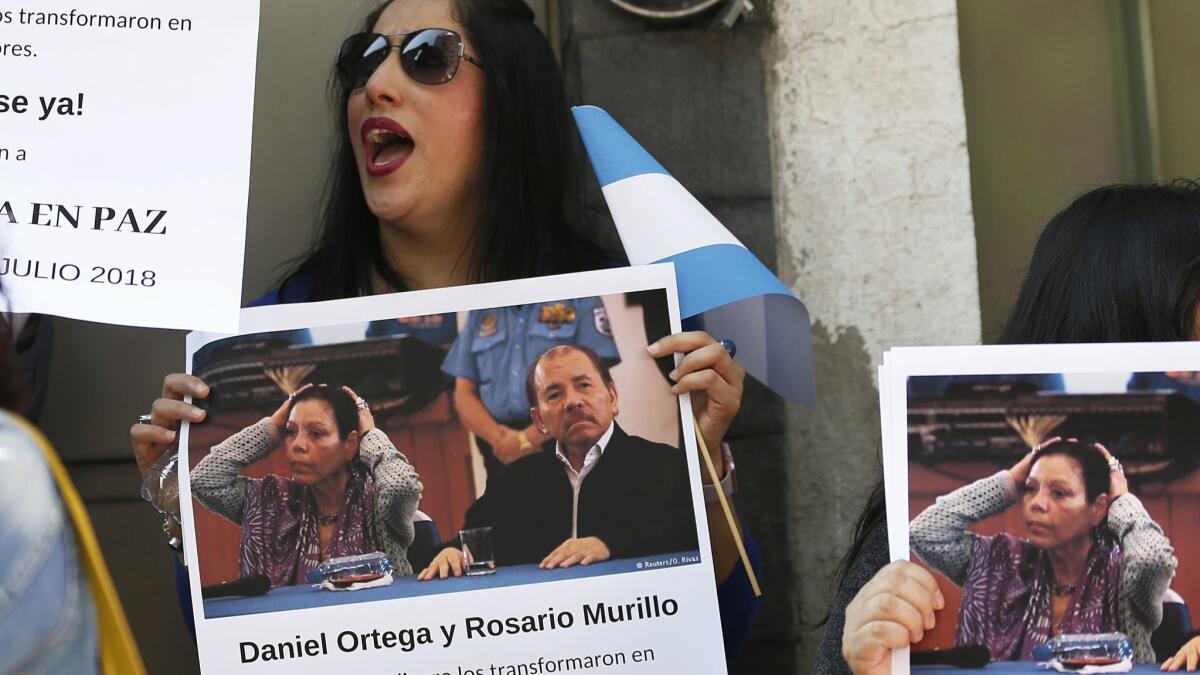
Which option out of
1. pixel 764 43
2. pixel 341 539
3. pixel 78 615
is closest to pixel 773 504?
pixel 764 43

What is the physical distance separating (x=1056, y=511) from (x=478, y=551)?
0.81 meters

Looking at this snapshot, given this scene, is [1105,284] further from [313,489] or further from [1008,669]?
[313,489]

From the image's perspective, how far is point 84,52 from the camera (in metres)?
2.08

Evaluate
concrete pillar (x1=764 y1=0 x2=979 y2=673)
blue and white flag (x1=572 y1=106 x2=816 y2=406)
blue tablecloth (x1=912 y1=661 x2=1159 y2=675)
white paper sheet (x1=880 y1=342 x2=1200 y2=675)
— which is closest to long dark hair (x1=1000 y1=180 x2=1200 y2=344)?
white paper sheet (x1=880 y1=342 x2=1200 y2=675)

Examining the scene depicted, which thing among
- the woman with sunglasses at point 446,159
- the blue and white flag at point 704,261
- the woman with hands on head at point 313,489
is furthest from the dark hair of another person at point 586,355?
the woman with sunglasses at point 446,159

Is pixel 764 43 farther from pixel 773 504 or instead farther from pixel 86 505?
pixel 86 505

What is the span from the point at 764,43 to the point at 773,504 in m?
1.04

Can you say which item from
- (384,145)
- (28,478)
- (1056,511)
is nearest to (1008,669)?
(1056,511)

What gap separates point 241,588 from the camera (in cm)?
198

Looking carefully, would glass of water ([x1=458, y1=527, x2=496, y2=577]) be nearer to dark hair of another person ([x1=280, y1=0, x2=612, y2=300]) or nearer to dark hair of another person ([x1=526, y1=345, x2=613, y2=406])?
dark hair of another person ([x1=526, y1=345, x2=613, y2=406])

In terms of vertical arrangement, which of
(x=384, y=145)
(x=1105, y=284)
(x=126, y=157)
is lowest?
(x=1105, y=284)

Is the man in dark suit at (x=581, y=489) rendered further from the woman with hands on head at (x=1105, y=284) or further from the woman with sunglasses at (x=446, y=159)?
the woman with sunglasses at (x=446, y=159)

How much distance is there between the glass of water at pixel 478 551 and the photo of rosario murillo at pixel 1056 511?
24.6 inches

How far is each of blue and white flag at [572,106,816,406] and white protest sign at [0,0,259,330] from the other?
602 mm
